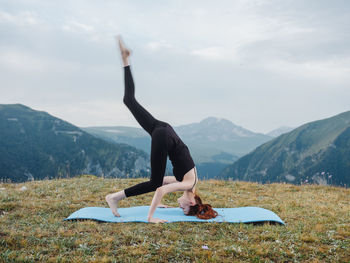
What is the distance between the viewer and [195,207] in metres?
9.29

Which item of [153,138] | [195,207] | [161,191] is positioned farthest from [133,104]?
[195,207]

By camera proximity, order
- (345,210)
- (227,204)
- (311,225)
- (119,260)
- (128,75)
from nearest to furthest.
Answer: (119,260) < (311,225) < (128,75) < (345,210) < (227,204)

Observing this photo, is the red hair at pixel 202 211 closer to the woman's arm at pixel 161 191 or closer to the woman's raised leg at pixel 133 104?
the woman's arm at pixel 161 191

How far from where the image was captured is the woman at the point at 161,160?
28.7 ft

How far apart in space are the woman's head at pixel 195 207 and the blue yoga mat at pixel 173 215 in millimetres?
142

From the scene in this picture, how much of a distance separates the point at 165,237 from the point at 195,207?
225 cm

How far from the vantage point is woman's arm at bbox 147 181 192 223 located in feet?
28.0

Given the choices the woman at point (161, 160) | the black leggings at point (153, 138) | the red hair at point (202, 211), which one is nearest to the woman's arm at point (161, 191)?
the woman at point (161, 160)

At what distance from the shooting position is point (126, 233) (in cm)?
725

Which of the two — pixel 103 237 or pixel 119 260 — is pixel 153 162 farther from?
pixel 119 260

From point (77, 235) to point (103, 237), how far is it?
2.22 feet

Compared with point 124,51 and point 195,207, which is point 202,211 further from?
point 124,51

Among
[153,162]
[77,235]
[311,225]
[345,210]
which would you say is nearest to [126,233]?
[77,235]

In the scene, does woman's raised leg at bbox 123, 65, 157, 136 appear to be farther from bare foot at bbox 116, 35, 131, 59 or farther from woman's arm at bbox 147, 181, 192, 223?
woman's arm at bbox 147, 181, 192, 223
